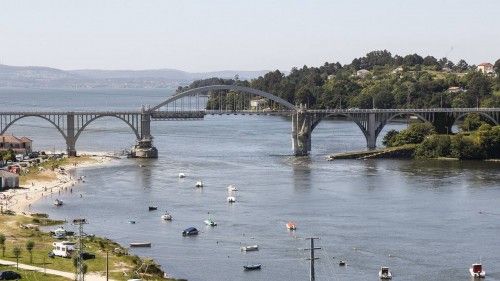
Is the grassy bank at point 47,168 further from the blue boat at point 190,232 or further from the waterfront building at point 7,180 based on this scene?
the blue boat at point 190,232

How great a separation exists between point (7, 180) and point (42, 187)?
9.64ft

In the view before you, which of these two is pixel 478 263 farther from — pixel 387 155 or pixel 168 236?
pixel 387 155

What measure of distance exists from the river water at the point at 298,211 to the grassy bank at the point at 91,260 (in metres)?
1.72

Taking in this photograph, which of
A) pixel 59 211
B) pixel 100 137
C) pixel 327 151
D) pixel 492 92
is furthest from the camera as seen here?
pixel 492 92

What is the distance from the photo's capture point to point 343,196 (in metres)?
78.9

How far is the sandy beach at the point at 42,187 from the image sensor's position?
73562 millimetres

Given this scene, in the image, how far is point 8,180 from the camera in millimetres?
80688

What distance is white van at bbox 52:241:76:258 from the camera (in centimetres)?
5409

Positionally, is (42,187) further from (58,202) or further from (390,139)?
(390,139)

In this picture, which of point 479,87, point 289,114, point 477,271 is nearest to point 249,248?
point 477,271

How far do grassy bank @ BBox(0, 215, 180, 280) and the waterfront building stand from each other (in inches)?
679

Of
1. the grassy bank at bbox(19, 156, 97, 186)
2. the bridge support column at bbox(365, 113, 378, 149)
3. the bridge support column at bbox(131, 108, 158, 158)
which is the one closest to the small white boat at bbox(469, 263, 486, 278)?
the grassy bank at bbox(19, 156, 97, 186)

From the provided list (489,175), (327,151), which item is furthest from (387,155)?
(489,175)

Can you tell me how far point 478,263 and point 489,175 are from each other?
125 ft
